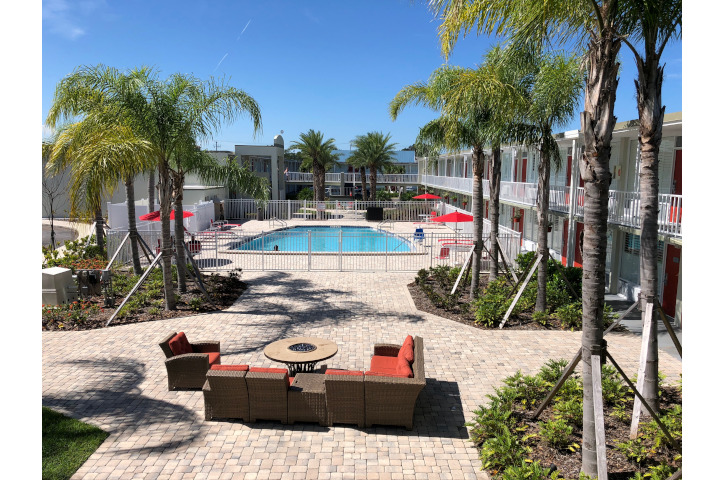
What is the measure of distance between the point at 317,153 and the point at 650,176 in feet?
127

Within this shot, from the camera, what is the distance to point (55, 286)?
1289 centimetres

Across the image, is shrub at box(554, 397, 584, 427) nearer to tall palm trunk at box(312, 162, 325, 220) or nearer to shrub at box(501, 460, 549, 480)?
shrub at box(501, 460, 549, 480)

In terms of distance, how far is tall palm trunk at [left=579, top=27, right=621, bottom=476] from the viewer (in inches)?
207

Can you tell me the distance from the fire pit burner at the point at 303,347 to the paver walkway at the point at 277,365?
→ 3.09 ft

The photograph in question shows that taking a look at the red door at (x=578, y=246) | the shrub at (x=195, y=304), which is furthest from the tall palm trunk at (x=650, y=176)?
the red door at (x=578, y=246)

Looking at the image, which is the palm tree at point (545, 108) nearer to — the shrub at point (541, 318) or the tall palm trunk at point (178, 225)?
the shrub at point (541, 318)

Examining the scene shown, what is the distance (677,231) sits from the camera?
36.1 feet

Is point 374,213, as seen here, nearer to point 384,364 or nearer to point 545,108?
point 545,108

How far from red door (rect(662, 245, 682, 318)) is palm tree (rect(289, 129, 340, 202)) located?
32662 millimetres

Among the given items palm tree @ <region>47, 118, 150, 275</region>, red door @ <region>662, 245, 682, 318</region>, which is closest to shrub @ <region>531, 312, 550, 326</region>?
red door @ <region>662, 245, 682, 318</region>

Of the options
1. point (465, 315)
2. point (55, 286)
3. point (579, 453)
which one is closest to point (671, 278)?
point (465, 315)

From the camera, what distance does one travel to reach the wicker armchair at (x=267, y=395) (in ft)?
22.4

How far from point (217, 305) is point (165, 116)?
5.03 metres

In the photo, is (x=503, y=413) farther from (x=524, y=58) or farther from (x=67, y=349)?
(x=67, y=349)
